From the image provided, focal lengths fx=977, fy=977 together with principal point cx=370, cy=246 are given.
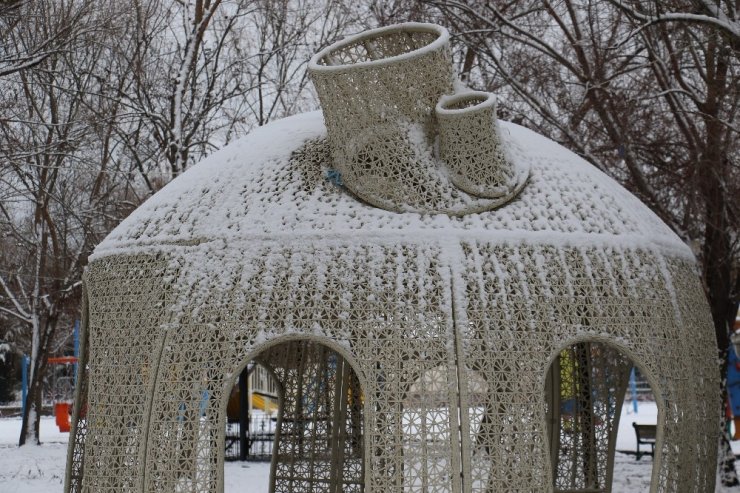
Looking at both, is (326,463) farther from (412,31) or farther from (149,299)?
(412,31)

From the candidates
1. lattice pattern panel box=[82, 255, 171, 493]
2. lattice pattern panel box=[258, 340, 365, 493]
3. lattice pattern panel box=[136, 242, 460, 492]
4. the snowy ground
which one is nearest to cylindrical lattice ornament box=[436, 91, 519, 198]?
lattice pattern panel box=[136, 242, 460, 492]

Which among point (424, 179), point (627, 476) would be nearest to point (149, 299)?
point (424, 179)

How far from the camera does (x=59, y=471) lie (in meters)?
16.4

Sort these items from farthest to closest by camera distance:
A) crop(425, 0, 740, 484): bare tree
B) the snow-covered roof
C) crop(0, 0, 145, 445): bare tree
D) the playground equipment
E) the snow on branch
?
the playground equipment, crop(0, 0, 145, 445): bare tree, crop(425, 0, 740, 484): bare tree, the snow on branch, the snow-covered roof

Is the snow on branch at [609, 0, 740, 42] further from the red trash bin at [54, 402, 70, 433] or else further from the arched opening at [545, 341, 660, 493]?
the red trash bin at [54, 402, 70, 433]

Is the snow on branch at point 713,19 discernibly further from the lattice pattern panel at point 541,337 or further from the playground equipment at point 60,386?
the playground equipment at point 60,386

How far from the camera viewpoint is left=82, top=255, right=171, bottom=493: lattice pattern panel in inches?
279

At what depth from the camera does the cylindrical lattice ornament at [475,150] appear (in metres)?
7.15

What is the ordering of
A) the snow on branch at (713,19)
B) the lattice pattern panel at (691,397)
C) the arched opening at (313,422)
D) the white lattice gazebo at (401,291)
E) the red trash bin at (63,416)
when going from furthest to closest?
the red trash bin at (63,416), the arched opening at (313,422), the snow on branch at (713,19), the lattice pattern panel at (691,397), the white lattice gazebo at (401,291)

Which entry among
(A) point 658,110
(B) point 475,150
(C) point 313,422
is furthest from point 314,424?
(A) point 658,110

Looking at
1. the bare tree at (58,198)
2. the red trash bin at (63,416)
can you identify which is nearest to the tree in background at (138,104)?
the bare tree at (58,198)

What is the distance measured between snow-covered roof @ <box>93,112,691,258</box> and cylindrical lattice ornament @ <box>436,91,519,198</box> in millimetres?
181

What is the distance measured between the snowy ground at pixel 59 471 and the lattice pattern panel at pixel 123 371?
265 inches

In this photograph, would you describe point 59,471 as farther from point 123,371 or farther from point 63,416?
point 123,371
